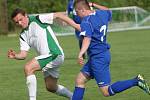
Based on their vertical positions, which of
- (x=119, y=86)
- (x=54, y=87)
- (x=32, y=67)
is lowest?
(x=54, y=87)

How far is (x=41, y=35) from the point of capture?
365 inches

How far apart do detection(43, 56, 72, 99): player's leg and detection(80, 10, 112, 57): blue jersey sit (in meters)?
0.93

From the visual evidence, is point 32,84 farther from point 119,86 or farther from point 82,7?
point 82,7

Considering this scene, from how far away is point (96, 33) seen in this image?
28.0 ft

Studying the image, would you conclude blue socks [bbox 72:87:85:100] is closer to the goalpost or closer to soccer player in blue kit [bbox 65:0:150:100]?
soccer player in blue kit [bbox 65:0:150:100]

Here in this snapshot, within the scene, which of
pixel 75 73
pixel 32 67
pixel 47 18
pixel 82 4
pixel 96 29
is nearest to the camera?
pixel 82 4

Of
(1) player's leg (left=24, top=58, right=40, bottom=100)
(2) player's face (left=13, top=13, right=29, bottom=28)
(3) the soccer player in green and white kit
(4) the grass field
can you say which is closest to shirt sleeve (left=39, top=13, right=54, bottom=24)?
(3) the soccer player in green and white kit

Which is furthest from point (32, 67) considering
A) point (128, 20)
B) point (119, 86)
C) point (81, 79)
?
point (128, 20)

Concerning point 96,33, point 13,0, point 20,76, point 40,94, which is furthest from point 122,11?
point 96,33

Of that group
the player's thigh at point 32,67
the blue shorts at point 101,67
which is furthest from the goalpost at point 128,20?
the blue shorts at point 101,67

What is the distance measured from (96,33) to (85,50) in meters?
0.38

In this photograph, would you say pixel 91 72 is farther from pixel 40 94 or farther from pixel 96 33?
pixel 40 94

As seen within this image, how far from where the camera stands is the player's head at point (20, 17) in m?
9.07

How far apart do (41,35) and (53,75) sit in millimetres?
794
